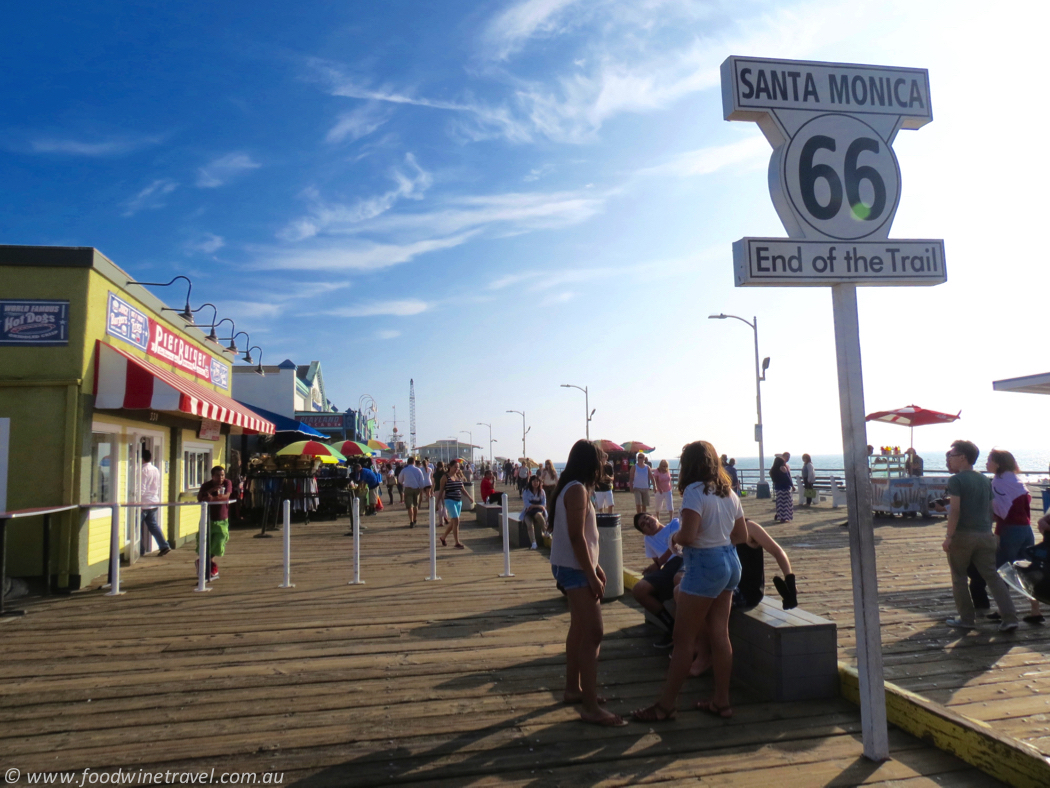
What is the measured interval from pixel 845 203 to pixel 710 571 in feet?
7.74

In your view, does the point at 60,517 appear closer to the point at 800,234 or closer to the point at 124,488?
the point at 124,488

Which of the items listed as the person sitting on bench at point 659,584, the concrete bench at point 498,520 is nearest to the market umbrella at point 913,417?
the concrete bench at point 498,520

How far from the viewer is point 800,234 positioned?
3844 mm

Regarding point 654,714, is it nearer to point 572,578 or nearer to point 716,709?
point 716,709

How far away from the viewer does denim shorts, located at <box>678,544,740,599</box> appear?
4188mm

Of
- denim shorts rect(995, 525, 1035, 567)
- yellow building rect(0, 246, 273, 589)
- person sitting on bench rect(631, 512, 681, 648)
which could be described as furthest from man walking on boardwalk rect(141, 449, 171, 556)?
denim shorts rect(995, 525, 1035, 567)

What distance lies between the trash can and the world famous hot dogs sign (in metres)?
7.76

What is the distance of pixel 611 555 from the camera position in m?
7.88

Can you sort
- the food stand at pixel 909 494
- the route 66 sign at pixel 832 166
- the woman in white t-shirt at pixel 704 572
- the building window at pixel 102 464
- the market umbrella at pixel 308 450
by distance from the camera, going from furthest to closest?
the market umbrella at pixel 308 450 → the food stand at pixel 909 494 → the building window at pixel 102 464 → the woman in white t-shirt at pixel 704 572 → the route 66 sign at pixel 832 166

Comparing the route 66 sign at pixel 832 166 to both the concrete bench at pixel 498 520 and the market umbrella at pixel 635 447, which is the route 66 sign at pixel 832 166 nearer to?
the concrete bench at pixel 498 520

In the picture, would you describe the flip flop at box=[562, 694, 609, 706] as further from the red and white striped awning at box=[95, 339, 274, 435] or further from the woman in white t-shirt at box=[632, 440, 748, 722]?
the red and white striped awning at box=[95, 339, 274, 435]

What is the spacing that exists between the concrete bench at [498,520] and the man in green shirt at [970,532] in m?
7.81

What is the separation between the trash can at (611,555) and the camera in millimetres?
7611

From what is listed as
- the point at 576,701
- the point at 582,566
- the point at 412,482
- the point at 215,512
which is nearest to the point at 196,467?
the point at 412,482
